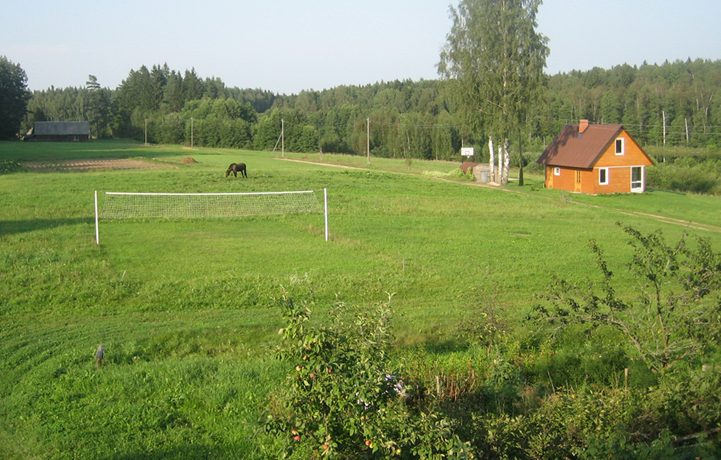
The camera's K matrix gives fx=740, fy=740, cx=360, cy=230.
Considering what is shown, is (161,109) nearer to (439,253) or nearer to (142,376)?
(439,253)

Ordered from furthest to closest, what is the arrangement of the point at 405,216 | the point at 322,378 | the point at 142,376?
the point at 405,216 → the point at 142,376 → the point at 322,378

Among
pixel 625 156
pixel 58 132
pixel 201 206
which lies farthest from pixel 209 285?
pixel 58 132

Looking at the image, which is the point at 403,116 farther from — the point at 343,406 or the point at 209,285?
the point at 343,406

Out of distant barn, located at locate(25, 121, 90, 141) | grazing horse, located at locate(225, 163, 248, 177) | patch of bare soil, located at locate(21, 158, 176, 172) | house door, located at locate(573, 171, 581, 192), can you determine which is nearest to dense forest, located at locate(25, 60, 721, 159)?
distant barn, located at locate(25, 121, 90, 141)

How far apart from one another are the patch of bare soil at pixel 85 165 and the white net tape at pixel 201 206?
1767 centimetres

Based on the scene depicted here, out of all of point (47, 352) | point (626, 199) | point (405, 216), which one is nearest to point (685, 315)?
point (47, 352)

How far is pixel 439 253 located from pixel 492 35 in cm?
2637

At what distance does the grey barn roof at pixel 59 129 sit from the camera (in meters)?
108

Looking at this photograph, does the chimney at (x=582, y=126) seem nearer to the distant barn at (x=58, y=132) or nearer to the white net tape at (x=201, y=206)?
the white net tape at (x=201, y=206)

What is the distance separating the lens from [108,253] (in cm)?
2028

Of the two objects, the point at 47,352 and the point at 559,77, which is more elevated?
the point at 559,77

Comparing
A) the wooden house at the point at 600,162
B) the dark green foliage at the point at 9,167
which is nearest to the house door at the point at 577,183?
the wooden house at the point at 600,162

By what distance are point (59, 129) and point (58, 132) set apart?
71 cm

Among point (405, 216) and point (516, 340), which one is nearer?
point (516, 340)
